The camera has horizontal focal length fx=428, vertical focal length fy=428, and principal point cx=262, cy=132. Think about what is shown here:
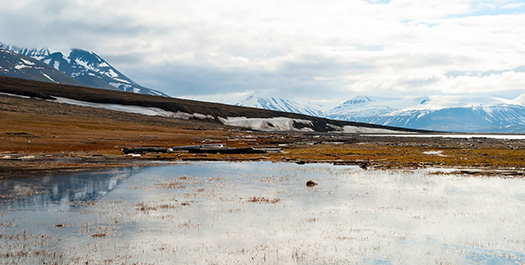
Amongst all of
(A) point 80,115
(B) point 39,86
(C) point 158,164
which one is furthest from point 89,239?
(B) point 39,86

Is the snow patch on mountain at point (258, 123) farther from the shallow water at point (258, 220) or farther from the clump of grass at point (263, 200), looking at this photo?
the clump of grass at point (263, 200)

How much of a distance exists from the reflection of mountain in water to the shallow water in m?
0.07

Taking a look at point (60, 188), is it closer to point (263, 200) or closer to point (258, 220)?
point (263, 200)

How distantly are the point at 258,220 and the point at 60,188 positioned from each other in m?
15.3

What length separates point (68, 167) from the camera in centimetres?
3922

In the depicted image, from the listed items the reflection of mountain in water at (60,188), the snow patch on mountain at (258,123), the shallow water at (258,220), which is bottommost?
the reflection of mountain in water at (60,188)

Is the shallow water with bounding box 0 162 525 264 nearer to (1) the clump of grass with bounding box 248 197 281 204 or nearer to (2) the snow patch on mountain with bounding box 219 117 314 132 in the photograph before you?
(1) the clump of grass with bounding box 248 197 281 204

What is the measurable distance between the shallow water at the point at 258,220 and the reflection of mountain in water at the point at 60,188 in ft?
0.21

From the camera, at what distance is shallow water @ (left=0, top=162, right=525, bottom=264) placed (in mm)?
15125

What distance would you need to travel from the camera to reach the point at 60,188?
28156 mm

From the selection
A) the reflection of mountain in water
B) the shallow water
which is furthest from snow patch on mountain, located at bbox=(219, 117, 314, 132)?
the shallow water

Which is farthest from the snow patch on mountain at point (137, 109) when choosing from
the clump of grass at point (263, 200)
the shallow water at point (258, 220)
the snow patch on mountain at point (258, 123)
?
the clump of grass at point (263, 200)

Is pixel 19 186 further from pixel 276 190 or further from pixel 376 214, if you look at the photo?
pixel 376 214

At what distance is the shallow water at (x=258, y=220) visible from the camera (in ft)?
49.6
